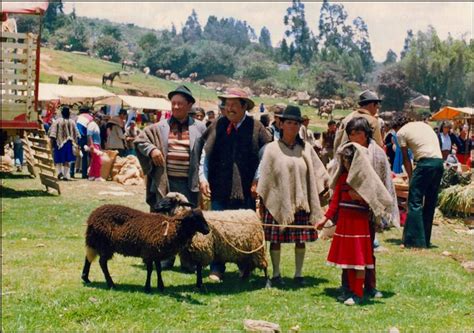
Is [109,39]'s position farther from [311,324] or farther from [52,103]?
[311,324]

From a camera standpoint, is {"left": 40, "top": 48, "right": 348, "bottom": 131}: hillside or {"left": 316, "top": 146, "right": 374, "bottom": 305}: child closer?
{"left": 316, "top": 146, "right": 374, "bottom": 305}: child

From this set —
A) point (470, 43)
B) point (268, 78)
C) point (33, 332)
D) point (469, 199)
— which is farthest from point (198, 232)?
point (268, 78)

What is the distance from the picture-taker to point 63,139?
16.9 meters

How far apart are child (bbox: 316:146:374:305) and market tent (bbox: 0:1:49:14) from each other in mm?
9120

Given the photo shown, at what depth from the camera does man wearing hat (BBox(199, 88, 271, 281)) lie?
7.13 m

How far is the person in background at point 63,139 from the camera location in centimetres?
1688

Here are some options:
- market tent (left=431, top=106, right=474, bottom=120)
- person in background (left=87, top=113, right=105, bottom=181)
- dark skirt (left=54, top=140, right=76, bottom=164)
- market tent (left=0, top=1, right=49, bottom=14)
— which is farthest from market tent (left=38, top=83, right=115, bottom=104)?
market tent (left=431, top=106, right=474, bottom=120)

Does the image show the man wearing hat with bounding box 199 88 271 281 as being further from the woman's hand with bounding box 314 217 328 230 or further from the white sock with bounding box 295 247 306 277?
the woman's hand with bounding box 314 217 328 230

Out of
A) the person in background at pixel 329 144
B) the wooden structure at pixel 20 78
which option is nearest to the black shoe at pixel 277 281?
the person in background at pixel 329 144

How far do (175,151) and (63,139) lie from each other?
10244 mm

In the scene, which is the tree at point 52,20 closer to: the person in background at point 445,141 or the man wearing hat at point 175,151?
the person in background at point 445,141

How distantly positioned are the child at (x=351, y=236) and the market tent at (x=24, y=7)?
29.9ft

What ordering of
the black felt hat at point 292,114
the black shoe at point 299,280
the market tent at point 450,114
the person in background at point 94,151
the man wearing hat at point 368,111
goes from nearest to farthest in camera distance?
1. the black felt hat at point 292,114
2. the black shoe at point 299,280
3. the man wearing hat at point 368,111
4. the person in background at point 94,151
5. the market tent at point 450,114

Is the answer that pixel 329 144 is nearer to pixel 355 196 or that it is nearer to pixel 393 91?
pixel 355 196
